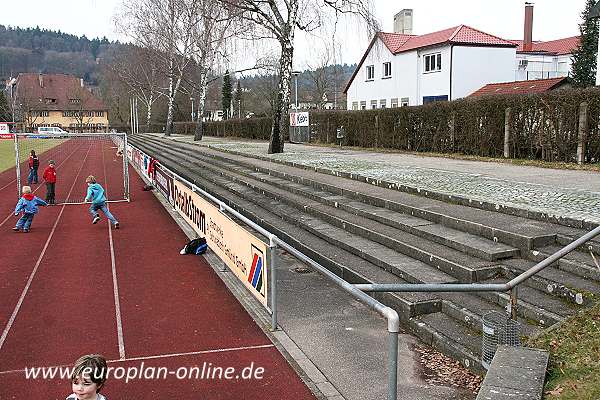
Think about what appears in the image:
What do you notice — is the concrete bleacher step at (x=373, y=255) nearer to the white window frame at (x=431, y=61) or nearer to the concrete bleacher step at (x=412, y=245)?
the concrete bleacher step at (x=412, y=245)

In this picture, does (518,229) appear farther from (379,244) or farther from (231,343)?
(231,343)

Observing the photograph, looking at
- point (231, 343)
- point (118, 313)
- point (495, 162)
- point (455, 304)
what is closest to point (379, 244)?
point (455, 304)

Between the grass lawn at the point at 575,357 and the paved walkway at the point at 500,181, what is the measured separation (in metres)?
2.71

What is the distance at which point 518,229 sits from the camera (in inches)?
302

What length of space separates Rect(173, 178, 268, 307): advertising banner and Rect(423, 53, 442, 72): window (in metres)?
31.0

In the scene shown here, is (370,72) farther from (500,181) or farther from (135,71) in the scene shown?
(500,181)

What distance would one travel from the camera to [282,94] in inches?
912

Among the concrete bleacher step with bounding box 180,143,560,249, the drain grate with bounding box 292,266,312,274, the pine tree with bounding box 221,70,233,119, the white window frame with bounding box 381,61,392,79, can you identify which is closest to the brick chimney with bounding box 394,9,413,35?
the white window frame with bounding box 381,61,392,79

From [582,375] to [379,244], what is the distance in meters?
4.66

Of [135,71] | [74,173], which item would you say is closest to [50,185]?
[74,173]

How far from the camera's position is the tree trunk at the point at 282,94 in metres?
22.5

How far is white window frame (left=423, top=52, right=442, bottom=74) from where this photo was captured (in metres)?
39.1

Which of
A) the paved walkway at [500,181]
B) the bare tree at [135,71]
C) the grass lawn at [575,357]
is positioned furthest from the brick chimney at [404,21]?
the grass lawn at [575,357]

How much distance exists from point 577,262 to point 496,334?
204cm
